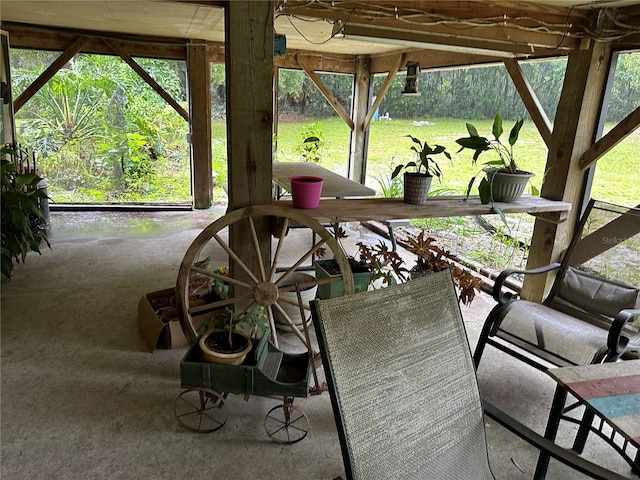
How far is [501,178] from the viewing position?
271cm

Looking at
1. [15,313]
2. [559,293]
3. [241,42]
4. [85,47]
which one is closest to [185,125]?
[85,47]

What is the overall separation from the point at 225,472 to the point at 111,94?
6.11m

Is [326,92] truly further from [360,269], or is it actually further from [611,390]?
[611,390]

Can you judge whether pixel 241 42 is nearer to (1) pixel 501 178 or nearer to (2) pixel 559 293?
(1) pixel 501 178

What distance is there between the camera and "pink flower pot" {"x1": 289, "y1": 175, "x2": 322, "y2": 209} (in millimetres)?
2312

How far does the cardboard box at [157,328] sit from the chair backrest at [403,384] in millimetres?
1540

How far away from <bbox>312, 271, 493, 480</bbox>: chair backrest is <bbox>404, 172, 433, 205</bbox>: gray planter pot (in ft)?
3.69

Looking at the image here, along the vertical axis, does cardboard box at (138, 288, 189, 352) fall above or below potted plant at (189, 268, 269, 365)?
below

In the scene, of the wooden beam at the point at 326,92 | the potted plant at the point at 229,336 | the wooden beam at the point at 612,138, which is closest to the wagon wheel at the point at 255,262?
the potted plant at the point at 229,336

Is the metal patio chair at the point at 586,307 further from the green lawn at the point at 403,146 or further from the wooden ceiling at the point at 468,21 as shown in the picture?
the green lawn at the point at 403,146

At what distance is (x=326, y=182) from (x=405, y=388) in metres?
2.53

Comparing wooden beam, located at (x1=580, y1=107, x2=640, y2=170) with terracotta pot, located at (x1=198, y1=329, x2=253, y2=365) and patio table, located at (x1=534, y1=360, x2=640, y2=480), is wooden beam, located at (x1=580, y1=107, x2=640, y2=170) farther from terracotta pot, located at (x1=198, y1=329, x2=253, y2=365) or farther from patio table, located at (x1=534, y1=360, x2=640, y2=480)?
terracotta pot, located at (x1=198, y1=329, x2=253, y2=365)

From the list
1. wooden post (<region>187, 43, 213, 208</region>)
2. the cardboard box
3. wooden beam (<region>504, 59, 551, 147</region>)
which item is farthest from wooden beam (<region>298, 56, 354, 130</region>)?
the cardboard box

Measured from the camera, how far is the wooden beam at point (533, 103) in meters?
3.17
